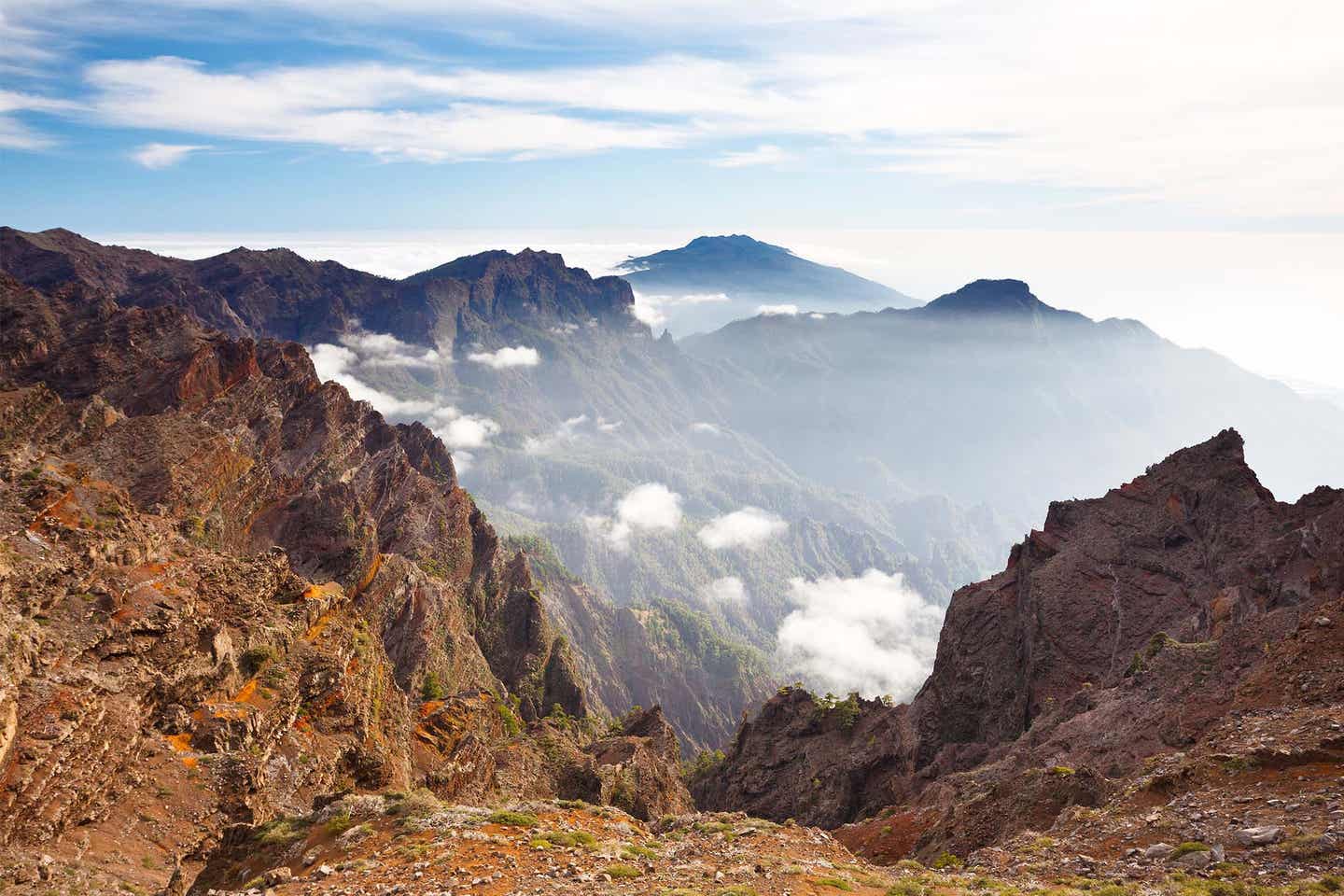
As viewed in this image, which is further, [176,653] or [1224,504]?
[1224,504]

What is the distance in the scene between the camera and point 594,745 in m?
84.6

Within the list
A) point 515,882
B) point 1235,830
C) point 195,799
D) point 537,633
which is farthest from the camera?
point 537,633

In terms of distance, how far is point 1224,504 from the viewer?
69312 mm

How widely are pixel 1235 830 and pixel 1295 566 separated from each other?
141 ft

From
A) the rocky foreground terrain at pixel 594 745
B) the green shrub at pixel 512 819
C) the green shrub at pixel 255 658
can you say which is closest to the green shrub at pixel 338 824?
the rocky foreground terrain at pixel 594 745

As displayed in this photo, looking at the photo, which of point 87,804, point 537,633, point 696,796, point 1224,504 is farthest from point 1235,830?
point 537,633

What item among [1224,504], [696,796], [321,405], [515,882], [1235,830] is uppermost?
[321,405]

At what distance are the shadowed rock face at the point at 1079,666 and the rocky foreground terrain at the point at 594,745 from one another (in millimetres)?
321

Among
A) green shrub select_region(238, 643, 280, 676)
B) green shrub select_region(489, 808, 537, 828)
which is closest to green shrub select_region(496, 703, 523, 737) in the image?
green shrub select_region(238, 643, 280, 676)

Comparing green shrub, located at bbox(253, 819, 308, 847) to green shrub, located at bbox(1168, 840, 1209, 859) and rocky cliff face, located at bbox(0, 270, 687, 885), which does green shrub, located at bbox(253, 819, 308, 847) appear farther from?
green shrub, located at bbox(1168, 840, 1209, 859)

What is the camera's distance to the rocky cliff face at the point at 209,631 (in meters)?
32.0

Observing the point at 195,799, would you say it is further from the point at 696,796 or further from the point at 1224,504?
the point at 1224,504

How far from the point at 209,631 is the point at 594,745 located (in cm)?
5281

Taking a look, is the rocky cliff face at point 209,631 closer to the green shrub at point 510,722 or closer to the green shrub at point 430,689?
the green shrub at point 430,689
